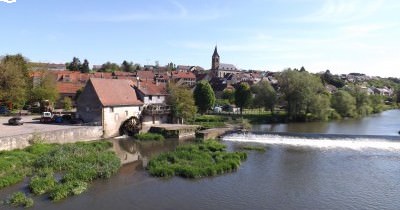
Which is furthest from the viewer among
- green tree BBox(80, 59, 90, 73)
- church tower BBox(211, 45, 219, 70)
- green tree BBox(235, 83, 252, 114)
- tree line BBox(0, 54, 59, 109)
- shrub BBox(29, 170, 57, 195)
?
church tower BBox(211, 45, 219, 70)

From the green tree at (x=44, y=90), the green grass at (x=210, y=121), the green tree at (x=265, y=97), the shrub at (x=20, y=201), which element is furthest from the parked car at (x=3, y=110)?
the green tree at (x=265, y=97)

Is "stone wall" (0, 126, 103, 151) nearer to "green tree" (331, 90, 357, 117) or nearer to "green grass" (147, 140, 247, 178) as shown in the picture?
"green grass" (147, 140, 247, 178)

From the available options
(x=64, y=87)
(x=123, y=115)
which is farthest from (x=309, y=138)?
(x=64, y=87)

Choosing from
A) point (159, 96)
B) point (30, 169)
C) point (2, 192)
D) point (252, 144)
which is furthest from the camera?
point (159, 96)

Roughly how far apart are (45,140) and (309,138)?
26410 mm

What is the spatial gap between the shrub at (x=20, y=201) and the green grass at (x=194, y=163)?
8566 millimetres

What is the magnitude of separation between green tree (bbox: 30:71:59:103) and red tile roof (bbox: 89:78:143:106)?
14322mm

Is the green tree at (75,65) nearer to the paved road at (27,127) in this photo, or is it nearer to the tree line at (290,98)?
the tree line at (290,98)

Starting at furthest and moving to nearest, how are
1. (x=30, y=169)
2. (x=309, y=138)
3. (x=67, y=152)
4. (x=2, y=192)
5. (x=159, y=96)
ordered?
(x=159, y=96)
(x=309, y=138)
(x=67, y=152)
(x=30, y=169)
(x=2, y=192)

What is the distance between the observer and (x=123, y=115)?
43.8m

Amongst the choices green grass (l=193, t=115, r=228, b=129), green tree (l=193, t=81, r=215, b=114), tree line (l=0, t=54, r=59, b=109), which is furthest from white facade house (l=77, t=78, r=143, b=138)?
green tree (l=193, t=81, r=215, b=114)

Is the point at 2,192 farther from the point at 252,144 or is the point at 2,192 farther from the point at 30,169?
the point at 252,144

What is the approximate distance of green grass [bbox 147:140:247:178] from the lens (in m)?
26.6

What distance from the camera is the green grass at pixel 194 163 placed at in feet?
87.4
